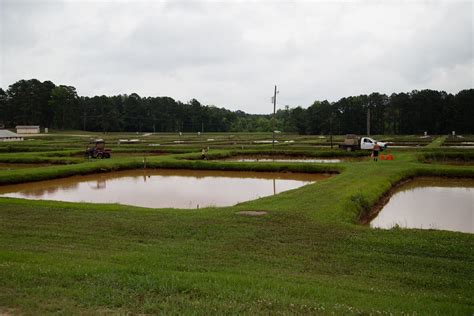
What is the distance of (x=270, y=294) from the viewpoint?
21.2 ft

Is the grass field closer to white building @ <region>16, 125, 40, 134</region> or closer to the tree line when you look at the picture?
the tree line

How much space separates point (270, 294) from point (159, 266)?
265 centimetres

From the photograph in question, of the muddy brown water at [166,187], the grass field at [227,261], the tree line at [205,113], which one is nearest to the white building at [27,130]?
the tree line at [205,113]

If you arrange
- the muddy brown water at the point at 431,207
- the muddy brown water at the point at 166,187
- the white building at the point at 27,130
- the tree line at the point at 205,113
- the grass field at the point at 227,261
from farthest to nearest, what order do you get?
1. the white building at the point at 27,130
2. the tree line at the point at 205,113
3. the muddy brown water at the point at 166,187
4. the muddy brown water at the point at 431,207
5. the grass field at the point at 227,261

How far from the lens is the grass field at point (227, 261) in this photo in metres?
6.17

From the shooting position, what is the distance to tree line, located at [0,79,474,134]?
91.6m

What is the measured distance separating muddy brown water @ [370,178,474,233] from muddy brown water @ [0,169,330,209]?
5.74 m

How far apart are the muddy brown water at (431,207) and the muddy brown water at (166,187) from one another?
5.74 metres

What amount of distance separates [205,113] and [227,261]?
119296mm

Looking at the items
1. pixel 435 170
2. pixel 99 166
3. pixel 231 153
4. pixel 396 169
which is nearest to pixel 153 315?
pixel 396 169

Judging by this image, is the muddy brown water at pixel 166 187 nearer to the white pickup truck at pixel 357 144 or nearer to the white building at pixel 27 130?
the white pickup truck at pixel 357 144

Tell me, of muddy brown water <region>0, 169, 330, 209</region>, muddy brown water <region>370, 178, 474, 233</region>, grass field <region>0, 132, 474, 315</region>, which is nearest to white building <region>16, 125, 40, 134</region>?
muddy brown water <region>0, 169, 330, 209</region>

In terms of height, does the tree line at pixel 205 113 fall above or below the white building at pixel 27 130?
above

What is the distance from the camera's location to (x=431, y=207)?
16.7m
